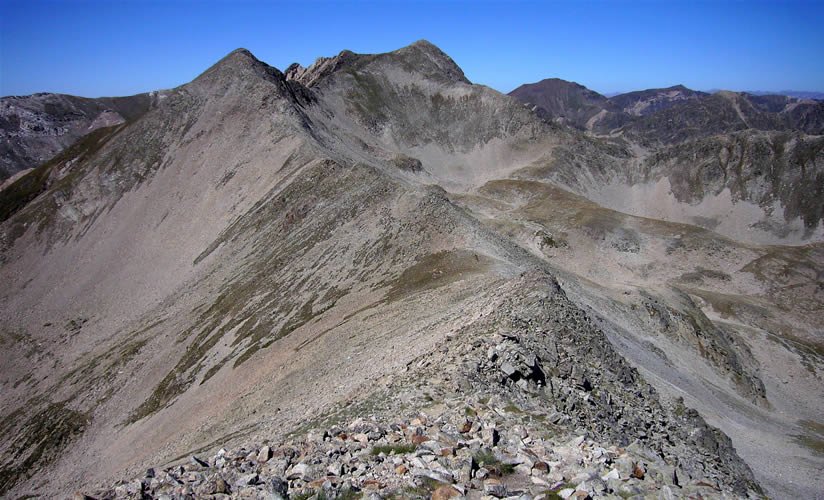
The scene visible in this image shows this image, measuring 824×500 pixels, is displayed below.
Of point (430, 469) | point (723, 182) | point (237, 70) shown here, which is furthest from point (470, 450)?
point (723, 182)

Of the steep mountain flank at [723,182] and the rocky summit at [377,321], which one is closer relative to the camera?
the rocky summit at [377,321]

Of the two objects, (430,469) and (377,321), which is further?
(377,321)

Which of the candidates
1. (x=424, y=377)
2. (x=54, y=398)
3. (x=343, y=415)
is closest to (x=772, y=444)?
(x=424, y=377)

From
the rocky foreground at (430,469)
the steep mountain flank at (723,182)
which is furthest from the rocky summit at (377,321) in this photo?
the steep mountain flank at (723,182)

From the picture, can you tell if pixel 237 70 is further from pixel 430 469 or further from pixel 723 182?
pixel 723 182

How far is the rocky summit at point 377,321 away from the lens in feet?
52.3

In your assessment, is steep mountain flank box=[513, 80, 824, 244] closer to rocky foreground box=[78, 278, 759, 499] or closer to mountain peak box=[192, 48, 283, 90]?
mountain peak box=[192, 48, 283, 90]

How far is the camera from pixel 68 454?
49.5 meters

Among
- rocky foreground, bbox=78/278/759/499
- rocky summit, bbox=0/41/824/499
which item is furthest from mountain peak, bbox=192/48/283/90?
rocky foreground, bbox=78/278/759/499

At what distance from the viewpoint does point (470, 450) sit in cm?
1474

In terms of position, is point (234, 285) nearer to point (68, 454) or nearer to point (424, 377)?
point (68, 454)

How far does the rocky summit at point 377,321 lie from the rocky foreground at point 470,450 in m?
0.10

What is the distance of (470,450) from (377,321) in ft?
80.1

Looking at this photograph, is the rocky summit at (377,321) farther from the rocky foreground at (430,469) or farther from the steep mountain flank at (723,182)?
the steep mountain flank at (723,182)
